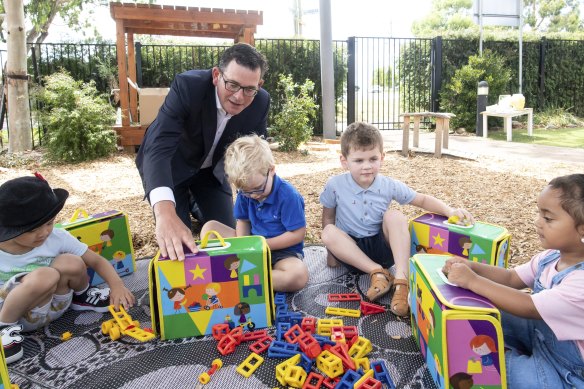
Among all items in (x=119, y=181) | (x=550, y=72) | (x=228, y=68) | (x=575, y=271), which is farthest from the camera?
(x=550, y=72)

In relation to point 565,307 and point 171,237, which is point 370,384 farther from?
point 171,237

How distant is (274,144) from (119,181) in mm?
2956

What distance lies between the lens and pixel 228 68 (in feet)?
8.34

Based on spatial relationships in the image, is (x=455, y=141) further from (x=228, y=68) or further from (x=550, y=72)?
(x=228, y=68)

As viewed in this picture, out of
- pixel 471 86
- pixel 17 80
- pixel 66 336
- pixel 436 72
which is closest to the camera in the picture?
pixel 66 336

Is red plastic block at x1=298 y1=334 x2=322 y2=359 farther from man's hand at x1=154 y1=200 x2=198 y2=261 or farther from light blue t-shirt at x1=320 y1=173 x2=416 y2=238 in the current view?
light blue t-shirt at x1=320 y1=173 x2=416 y2=238

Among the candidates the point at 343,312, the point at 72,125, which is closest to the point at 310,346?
the point at 343,312

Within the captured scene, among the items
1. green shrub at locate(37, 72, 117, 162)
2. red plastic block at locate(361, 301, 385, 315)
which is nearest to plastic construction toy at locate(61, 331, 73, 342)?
red plastic block at locate(361, 301, 385, 315)

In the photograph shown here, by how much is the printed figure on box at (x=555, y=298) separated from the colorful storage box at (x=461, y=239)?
0.59 m

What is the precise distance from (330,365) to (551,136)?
32.7 feet

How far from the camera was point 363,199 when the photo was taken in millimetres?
2801

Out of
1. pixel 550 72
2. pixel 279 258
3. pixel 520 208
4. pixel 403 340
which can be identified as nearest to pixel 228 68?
pixel 279 258

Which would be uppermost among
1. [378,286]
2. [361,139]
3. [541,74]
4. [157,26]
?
[157,26]

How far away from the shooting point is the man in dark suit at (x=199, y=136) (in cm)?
229
